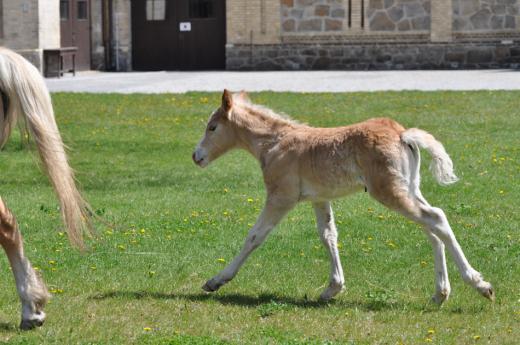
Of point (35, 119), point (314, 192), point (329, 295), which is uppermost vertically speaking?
point (35, 119)

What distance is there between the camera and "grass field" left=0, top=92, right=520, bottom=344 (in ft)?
23.9

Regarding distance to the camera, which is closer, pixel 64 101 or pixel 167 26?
pixel 64 101

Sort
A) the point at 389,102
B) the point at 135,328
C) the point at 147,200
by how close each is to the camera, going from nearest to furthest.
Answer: the point at 135,328 < the point at 147,200 < the point at 389,102

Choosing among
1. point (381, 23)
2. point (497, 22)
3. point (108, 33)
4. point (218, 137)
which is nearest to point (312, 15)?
point (381, 23)

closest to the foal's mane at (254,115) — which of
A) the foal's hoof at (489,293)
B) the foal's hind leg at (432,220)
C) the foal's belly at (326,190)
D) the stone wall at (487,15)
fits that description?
the foal's belly at (326,190)

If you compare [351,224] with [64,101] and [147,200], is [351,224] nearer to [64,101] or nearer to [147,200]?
[147,200]

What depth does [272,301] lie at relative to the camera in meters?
7.95

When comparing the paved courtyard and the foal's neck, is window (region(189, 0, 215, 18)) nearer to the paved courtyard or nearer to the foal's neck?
the paved courtyard

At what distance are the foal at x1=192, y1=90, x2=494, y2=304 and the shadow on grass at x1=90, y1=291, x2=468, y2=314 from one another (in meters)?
0.11

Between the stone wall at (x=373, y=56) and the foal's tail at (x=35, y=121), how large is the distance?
28.8 m

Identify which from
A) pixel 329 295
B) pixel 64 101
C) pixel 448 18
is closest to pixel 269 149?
pixel 329 295

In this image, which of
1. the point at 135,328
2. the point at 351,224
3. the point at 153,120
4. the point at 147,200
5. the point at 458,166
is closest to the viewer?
the point at 135,328

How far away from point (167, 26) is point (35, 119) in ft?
102

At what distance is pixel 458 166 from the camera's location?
15.1 m
